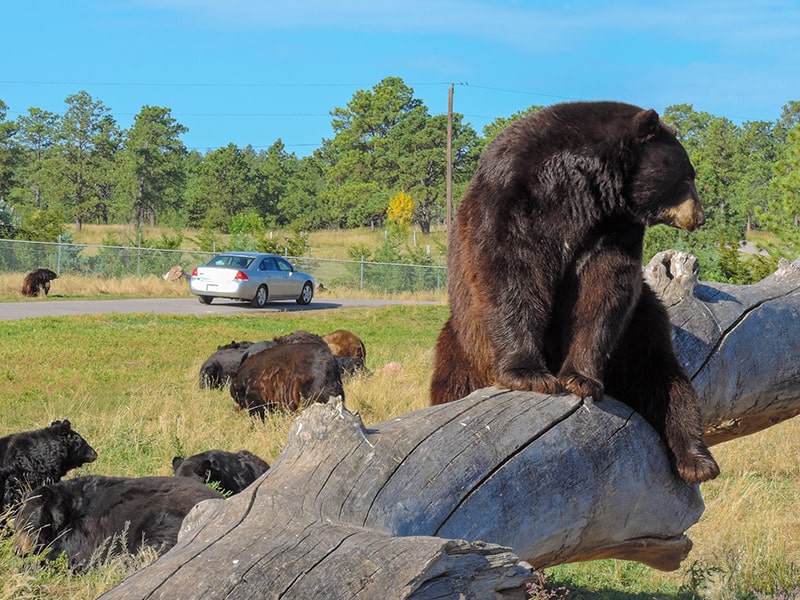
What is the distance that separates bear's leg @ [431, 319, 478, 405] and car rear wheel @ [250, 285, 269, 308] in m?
26.0

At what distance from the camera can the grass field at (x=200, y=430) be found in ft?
20.4

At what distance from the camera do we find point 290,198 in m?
78.2

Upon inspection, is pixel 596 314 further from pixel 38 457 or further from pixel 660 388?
pixel 38 457

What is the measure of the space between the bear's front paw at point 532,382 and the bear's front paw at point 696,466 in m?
0.73

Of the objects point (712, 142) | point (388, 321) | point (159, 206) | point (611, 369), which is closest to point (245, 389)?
point (611, 369)

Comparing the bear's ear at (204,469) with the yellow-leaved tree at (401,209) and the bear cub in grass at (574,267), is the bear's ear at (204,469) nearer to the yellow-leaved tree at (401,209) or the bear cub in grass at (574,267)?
the bear cub in grass at (574,267)

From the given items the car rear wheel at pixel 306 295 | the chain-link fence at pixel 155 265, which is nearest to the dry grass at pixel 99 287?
the chain-link fence at pixel 155 265

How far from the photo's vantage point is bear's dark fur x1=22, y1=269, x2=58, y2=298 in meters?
29.3

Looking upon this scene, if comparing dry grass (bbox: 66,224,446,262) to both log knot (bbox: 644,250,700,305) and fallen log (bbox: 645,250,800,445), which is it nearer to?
fallen log (bbox: 645,250,800,445)

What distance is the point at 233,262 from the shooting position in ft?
99.6

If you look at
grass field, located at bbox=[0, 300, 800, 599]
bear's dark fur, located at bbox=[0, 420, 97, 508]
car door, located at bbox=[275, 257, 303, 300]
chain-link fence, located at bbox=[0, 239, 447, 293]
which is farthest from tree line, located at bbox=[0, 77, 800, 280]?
bear's dark fur, located at bbox=[0, 420, 97, 508]

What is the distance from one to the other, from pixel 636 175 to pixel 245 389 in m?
7.83

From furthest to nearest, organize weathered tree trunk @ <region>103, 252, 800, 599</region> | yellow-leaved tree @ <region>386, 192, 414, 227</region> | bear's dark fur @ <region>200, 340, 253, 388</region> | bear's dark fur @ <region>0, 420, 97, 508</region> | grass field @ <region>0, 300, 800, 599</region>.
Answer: yellow-leaved tree @ <region>386, 192, 414, 227</region> → bear's dark fur @ <region>200, 340, 253, 388</region> → bear's dark fur @ <region>0, 420, 97, 508</region> → grass field @ <region>0, 300, 800, 599</region> → weathered tree trunk @ <region>103, 252, 800, 599</region>

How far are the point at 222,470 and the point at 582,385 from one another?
158 inches
